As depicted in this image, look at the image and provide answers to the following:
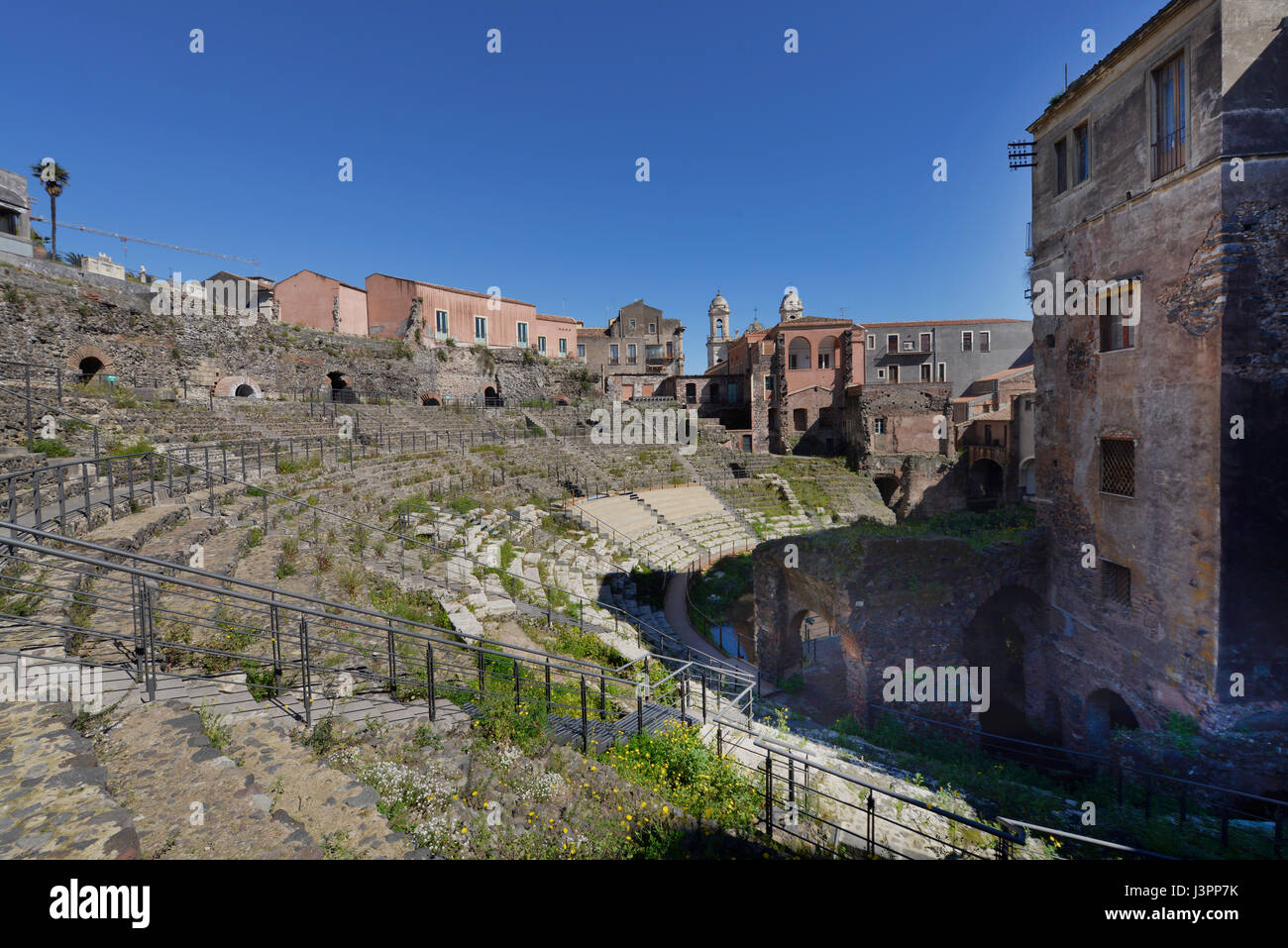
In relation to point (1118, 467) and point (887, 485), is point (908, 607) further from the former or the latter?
point (887, 485)

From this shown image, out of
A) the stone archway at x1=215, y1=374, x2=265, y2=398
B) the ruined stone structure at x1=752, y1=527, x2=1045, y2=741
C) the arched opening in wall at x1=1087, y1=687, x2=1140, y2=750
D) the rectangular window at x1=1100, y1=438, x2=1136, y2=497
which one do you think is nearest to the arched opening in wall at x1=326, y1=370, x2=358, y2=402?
the stone archway at x1=215, y1=374, x2=265, y2=398

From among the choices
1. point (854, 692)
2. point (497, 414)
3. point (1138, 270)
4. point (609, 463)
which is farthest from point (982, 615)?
point (497, 414)

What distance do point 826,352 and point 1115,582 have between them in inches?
1142

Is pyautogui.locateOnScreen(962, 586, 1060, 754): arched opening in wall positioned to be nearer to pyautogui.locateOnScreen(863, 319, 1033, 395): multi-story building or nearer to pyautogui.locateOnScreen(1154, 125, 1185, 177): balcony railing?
pyautogui.locateOnScreen(1154, 125, 1185, 177): balcony railing

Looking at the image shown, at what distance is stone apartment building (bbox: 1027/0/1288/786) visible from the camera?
9.22 metres

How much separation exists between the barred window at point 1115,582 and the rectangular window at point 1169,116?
7783mm

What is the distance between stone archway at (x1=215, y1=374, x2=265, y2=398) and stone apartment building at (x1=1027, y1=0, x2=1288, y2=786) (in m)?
28.0

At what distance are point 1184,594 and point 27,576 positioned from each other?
59.2 ft

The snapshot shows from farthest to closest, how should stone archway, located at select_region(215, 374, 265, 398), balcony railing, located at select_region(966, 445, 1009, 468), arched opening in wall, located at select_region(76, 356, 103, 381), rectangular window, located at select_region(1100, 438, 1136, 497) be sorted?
1. balcony railing, located at select_region(966, 445, 1009, 468)
2. stone archway, located at select_region(215, 374, 265, 398)
3. arched opening in wall, located at select_region(76, 356, 103, 381)
4. rectangular window, located at select_region(1100, 438, 1136, 497)

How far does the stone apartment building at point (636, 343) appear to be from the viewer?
191 feet

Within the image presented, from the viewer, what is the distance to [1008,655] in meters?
15.3

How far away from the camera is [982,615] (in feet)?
50.2

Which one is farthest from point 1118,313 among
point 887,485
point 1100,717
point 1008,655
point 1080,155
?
point 887,485

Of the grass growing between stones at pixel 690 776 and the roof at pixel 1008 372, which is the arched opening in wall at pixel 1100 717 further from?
the roof at pixel 1008 372
